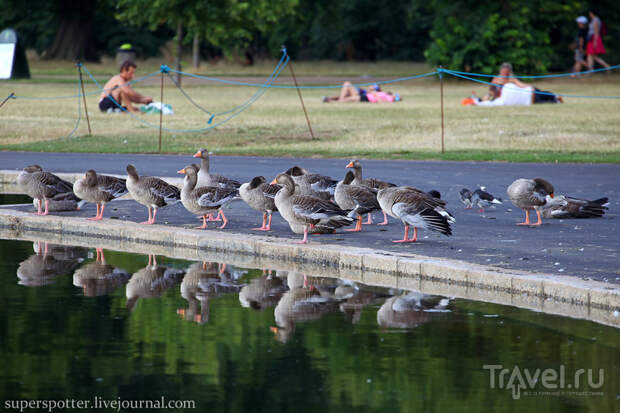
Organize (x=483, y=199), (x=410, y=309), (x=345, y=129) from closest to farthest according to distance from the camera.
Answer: (x=410, y=309)
(x=483, y=199)
(x=345, y=129)

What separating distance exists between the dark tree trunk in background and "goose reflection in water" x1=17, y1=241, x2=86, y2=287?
58607 mm

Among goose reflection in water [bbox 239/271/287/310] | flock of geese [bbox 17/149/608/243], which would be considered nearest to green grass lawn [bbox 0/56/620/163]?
flock of geese [bbox 17/149/608/243]

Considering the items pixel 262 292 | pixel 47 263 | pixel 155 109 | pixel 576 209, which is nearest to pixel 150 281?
pixel 262 292

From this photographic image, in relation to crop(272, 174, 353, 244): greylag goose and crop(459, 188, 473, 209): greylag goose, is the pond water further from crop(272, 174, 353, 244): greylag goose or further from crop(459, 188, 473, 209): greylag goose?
crop(459, 188, 473, 209): greylag goose

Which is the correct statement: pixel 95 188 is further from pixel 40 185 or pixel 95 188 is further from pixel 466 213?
pixel 466 213

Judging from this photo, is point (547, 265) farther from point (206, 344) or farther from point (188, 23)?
point (188, 23)

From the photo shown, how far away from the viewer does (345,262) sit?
37.2 feet

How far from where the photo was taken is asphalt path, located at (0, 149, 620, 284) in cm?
1123

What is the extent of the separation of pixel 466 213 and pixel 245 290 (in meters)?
5.27

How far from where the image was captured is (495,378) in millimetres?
7395

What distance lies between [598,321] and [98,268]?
5546mm

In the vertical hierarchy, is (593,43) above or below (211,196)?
above

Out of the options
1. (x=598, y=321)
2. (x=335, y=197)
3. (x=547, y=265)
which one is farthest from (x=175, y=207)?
(x=598, y=321)

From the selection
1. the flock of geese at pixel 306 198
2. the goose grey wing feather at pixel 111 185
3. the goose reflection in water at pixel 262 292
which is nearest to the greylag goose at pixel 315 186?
the flock of geese at pixel 306 198
